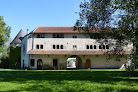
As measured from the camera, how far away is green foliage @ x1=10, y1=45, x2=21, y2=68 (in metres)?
44.0

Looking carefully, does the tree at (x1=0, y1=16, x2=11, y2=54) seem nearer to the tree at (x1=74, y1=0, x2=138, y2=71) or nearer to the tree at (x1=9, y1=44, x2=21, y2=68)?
the tree at (x1=9, y1=44, x2=21, y2=68)

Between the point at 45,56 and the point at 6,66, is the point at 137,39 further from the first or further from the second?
the point at 6,66

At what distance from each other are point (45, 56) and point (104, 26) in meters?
25.4

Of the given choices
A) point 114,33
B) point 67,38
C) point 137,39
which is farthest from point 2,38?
point 137,39

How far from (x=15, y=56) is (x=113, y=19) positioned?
35.4 metres

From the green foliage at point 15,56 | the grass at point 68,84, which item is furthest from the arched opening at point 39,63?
the grass at point 68,84

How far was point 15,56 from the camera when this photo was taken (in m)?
44.3

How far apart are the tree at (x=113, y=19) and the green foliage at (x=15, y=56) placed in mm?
31834

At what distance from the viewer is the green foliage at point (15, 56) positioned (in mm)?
Result: 43969

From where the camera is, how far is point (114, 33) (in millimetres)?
15250

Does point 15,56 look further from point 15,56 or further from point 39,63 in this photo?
point 39,63

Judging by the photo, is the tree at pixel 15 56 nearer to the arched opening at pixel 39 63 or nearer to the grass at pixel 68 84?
the arched opening at pixel 39 63

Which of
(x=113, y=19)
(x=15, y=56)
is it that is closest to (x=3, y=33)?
(x=15, y=56)

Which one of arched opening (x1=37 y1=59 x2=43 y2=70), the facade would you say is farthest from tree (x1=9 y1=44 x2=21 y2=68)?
arched opening (x1=37 y1=59 x2=43 y2=70)
